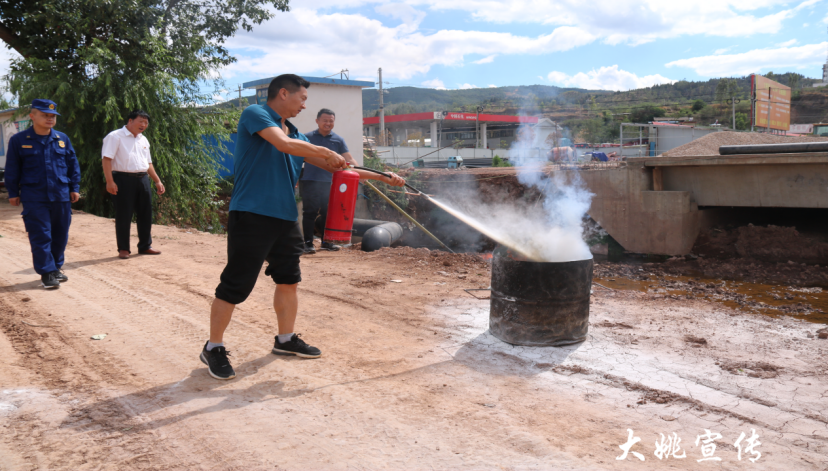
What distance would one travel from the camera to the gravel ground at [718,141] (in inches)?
665

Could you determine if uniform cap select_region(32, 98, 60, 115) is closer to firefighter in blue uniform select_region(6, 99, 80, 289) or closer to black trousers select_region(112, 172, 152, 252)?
firefighter in blue uniform select_region(6, 99, 80, 289)

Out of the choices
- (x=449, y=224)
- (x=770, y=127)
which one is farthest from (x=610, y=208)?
(x=770, y=127)

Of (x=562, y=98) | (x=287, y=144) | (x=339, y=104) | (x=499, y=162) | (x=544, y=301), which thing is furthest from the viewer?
(x=499, y=162)

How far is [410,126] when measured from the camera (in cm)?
4369

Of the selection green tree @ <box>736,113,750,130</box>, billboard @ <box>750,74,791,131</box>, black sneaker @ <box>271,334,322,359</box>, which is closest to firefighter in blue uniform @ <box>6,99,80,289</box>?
black sneaker @ <box>271,334,322,359</box>

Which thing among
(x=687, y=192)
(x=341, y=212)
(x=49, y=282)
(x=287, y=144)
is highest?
(x=287, y=144)

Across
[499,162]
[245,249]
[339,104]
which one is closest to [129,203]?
[245,249]

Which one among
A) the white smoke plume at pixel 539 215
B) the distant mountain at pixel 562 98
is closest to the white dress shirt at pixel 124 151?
the white smoke plume at pixel 539 215

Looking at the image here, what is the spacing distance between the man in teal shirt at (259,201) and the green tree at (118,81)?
10.0m

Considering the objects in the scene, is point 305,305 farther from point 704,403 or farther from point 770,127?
point 770,127

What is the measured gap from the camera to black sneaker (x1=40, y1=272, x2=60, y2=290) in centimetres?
572

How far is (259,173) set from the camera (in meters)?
3.50

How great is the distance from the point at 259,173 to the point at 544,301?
8.32ft

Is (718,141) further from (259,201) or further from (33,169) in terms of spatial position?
(33,169)
